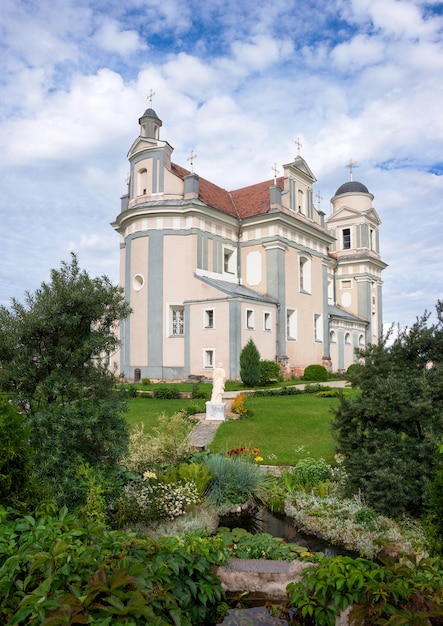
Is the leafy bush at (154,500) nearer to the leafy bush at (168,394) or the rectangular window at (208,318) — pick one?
the leafy bush at (168,394)

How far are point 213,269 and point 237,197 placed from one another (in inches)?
310

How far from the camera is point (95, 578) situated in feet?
8.00

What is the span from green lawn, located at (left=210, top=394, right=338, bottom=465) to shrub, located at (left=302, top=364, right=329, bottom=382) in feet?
39.7

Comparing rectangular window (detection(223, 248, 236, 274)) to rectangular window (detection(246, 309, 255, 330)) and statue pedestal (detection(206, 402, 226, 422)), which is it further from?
statue pedestal (detection(206, 402, 226, 422))

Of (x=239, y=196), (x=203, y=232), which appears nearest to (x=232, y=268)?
(x=203, y=232)

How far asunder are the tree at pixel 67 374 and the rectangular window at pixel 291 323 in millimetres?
24557

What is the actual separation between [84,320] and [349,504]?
4.18 meters

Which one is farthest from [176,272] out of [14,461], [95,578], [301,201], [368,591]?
[95,578]

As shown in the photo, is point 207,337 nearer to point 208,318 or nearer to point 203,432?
point 208,318

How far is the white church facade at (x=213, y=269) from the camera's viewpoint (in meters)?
25.3

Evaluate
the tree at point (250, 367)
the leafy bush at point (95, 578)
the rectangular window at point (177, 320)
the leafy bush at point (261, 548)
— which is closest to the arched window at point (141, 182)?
the rectangular window at point (177, 320)

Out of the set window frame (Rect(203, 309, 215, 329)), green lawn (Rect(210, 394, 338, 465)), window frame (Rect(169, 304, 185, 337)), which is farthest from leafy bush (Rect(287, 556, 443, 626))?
window frame (Rect(169, 304, 185, 337))

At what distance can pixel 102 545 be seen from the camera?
9.80ft

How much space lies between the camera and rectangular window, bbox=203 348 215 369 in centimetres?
2496
